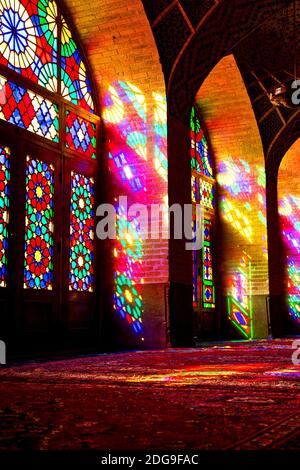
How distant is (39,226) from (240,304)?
559cm

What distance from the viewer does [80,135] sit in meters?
7.59

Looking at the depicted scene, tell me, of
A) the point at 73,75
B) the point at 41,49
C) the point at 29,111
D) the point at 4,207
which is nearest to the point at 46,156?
the point at 29,111

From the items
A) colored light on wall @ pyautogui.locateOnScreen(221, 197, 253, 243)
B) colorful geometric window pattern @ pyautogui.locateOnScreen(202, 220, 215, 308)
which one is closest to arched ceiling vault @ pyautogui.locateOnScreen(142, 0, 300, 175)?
colored light on wall @ pyautogui.locateOnScreen(221, 197, 253, 243)

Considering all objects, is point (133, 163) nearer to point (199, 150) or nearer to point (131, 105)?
point (131, 105)

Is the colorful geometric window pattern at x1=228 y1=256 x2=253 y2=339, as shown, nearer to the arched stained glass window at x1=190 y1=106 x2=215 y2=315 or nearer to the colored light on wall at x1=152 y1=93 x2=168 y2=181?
the arched stained glass window at x1=190 y1=106 x2=215 y2=315

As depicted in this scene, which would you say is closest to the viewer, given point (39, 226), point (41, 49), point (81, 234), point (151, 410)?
point (151, 410)

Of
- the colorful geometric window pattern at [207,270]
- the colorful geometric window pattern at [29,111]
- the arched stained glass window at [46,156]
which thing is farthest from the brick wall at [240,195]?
the colorful geometric window pattern at [29,111]

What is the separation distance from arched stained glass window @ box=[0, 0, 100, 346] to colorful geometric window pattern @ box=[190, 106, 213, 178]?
9.89ft

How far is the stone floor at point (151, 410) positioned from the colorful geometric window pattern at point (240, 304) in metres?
7.23

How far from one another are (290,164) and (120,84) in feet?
21.0

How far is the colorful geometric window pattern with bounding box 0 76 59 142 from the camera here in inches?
245
